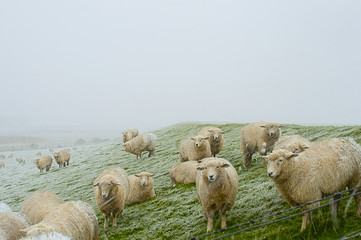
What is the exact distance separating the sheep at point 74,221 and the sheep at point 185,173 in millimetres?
7576

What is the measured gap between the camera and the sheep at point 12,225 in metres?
9.62

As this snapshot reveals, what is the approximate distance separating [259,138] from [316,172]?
900 cm

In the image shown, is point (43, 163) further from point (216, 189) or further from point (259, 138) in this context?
point (216, 189)

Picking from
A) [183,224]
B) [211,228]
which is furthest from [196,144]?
[211,228]

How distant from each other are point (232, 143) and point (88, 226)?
19072 mm

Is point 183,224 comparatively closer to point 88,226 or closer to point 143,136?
point 88,226

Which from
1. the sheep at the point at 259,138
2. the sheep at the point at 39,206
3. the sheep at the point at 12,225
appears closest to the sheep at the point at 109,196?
the sheep at the point at 39,206

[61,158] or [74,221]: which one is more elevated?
[74,221]

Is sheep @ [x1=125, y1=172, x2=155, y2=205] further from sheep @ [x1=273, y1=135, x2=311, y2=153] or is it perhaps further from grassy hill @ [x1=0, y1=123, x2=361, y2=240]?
sheep @ [x1=273, y1=135, x2=311, y2=153]

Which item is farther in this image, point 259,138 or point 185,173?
point 185,173

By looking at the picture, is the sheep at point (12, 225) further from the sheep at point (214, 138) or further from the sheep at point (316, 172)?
the sheep at point (214, 138)

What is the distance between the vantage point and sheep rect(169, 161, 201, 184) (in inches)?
662

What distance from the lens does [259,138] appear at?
56.1 feet

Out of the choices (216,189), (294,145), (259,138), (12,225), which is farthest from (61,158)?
(294,145)
